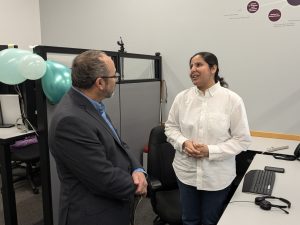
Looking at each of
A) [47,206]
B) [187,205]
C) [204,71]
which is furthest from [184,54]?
[47,206]

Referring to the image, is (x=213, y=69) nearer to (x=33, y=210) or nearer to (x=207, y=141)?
(x=207, y=141)

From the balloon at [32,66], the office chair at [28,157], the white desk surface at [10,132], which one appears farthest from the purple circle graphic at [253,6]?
Result: the office chair at [28,157]

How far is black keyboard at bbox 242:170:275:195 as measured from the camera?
1.60 m

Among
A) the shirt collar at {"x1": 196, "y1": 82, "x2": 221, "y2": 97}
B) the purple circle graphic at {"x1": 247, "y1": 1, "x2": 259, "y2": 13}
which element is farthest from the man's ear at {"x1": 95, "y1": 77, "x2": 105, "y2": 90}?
the purple circle graphic at {"x1": 247, "y1": 1, "x2": 259, "y2": 13}

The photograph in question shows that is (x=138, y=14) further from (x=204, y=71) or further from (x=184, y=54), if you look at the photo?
(x=204, y=71)

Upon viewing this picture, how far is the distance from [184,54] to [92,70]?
2130 millimetres

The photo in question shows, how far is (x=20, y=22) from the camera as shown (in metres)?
3.95

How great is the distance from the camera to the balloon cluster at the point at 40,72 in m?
1.70

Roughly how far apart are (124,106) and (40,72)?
3.31ft

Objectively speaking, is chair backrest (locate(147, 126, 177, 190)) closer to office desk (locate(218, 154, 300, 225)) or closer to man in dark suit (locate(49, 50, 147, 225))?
office desk (locate(218, 154, 300, 225))

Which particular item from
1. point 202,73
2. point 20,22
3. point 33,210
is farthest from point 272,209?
point 20,22

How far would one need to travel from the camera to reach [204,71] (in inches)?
66.7

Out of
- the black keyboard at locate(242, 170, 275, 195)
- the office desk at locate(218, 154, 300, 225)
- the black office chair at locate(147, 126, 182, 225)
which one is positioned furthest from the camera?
the black office chair at locate(147, 126, 182, 225)

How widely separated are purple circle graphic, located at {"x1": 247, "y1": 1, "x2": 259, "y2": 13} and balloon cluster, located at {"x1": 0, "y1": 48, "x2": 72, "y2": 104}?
194 cm
